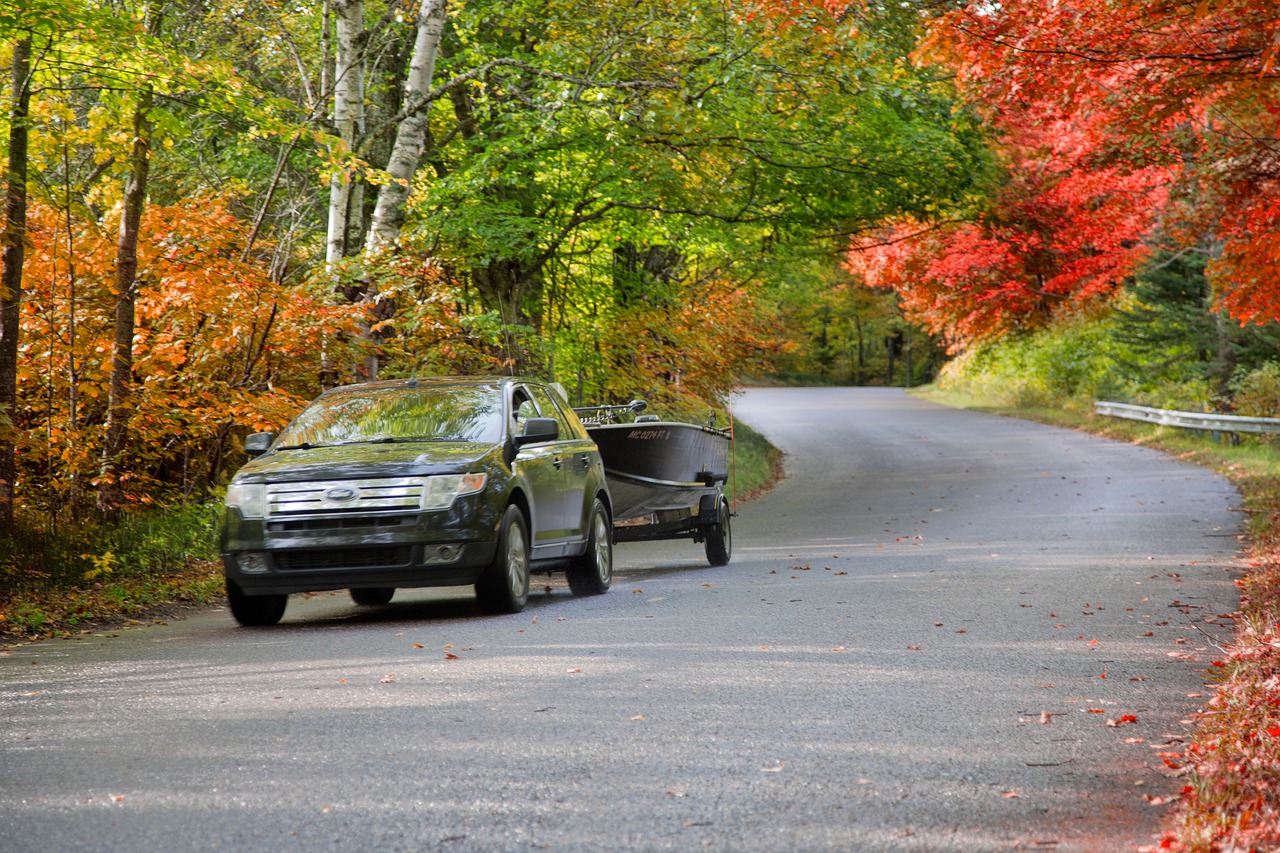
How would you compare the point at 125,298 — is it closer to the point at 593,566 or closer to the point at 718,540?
the point at 593,566

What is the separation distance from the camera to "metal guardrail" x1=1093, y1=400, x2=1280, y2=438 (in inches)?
1117

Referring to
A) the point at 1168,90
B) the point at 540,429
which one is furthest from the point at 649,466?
the point at 1168,90

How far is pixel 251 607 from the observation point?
10.6 metres

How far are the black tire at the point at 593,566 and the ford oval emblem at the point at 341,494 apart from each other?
2581 mm

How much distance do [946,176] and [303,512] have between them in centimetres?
1498

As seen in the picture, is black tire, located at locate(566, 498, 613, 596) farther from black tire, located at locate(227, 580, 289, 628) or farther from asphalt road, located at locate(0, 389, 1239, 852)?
black tire, located at locate(227, 580, 289, 628)

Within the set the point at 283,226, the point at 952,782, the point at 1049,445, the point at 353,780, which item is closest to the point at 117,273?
the point at 283,226

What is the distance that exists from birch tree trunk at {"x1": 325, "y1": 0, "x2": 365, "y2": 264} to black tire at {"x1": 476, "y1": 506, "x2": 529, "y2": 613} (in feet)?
22.4

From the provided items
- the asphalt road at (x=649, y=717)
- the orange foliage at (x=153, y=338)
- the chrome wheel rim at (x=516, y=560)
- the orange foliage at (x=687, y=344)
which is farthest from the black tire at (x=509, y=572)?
the orange foliage at (x=687, y=344)

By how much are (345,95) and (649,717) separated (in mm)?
12307

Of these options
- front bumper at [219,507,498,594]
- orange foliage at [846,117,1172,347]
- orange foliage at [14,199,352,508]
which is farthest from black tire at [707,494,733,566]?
orange foliage at [846,117,1172,347]

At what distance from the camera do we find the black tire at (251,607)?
A: 1053cm

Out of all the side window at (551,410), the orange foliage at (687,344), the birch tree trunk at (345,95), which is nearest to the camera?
the side window at (551,410)

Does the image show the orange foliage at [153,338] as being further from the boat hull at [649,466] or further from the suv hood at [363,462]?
the suv hood at [363,462]
